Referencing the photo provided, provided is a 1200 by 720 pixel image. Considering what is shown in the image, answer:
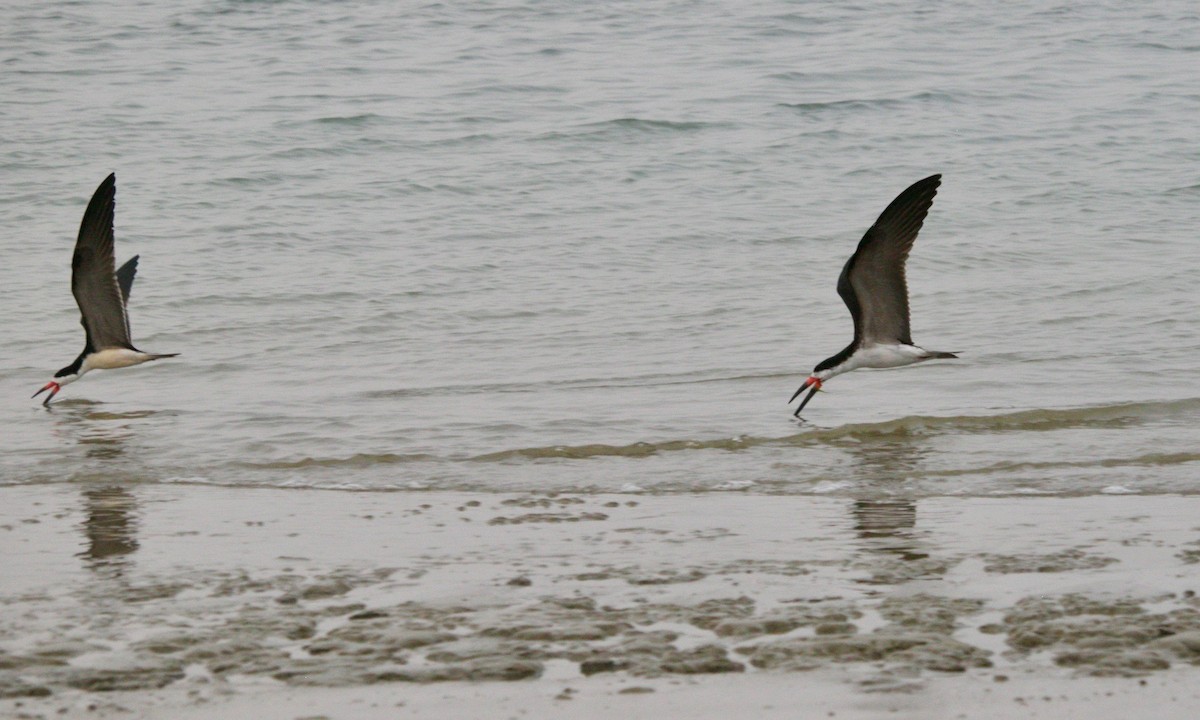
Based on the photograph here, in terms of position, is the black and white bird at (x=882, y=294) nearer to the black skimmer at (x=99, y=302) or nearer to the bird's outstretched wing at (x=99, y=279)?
the black skimmer at (x=99, y=302)

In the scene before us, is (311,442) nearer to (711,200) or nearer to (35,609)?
(35,609)

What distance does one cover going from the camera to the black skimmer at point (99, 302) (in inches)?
409

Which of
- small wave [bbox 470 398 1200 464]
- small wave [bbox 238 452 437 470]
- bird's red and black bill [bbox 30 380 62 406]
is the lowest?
small wave [bbox 470 398 1200 464]

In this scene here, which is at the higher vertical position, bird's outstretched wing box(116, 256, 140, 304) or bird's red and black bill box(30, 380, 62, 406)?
bird's outstretched wing box(116, 256, 140, 304)

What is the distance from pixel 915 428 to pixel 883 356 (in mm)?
981

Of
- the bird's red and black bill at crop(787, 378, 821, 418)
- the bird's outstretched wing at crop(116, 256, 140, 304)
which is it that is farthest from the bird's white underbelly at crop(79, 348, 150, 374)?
the bird's red and black bill at crop(787, 378, 821, 418)

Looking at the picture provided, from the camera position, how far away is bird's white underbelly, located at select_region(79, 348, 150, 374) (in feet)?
35.7

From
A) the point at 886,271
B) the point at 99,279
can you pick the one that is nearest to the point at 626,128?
the point at 99,279

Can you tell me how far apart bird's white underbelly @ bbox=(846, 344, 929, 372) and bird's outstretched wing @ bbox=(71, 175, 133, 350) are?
4.61 meters

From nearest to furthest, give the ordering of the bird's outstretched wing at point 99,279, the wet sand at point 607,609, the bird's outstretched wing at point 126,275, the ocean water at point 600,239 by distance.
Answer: the wet sand at point 607,609, the ocean water at point 600,239, the bird's outstretched wing at point 99,279, the bird's outstretched wing at point 126,275

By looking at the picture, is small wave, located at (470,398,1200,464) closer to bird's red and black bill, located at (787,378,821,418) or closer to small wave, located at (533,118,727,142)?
bird's red and black bill, located at (787,378,821,418)

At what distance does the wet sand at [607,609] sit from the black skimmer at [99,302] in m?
3.56

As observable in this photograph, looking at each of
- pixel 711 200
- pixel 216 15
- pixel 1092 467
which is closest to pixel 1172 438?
pixel 1092 467

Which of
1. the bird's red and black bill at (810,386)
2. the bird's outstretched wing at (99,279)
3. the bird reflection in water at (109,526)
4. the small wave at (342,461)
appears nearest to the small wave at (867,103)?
the bird's red and black bill at (810,386)
